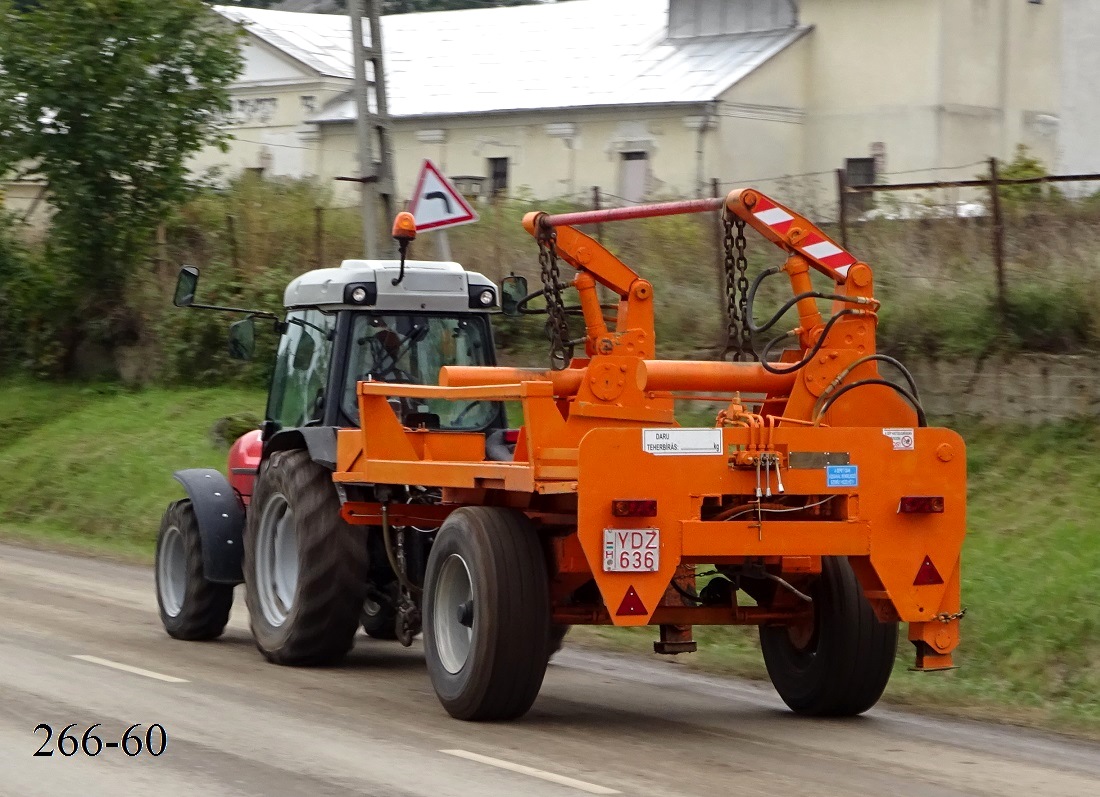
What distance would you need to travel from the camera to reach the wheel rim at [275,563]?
11.0 meters

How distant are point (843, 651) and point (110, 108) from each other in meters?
18.6

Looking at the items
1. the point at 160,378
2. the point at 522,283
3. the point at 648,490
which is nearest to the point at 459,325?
the point at 522,283

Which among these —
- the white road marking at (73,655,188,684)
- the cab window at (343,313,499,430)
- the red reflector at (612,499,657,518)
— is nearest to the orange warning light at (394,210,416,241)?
the cab window at (343,313,499,430)

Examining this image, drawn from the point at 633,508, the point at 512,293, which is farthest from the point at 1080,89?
the point at 633,508

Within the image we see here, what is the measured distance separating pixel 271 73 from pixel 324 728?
130ft

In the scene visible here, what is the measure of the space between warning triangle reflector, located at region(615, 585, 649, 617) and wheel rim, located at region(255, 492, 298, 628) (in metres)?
3.41

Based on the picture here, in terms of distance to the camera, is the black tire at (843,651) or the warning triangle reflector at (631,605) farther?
the black tire at (843,651)

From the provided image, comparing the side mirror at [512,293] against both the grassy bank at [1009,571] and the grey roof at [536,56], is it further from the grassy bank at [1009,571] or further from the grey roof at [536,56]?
the grey roof at [536,56]

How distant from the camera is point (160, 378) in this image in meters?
25.7

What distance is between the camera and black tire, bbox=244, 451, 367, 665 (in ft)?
34.2

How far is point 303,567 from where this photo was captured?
10.4 metres

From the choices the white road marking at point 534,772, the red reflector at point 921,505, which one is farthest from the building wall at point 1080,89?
the white road marking at point 534,772

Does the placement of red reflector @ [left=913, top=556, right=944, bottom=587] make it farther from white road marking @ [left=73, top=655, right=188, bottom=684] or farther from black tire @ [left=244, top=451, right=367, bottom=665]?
white road marking @ [left=73, top=655, right=188, bottom=684]

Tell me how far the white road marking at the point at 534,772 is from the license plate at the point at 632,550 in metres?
1.03
